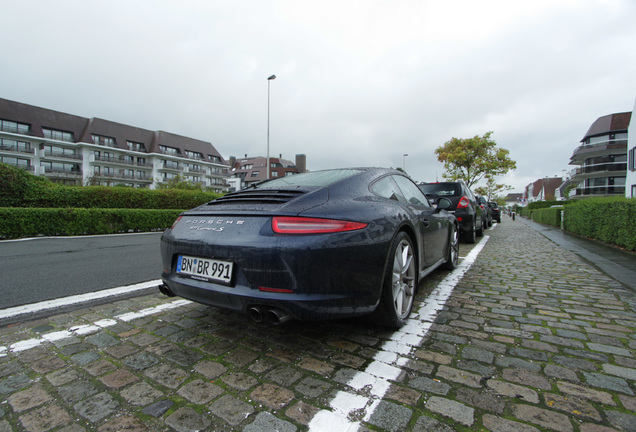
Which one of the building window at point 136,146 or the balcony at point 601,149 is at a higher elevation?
the building window at point 136,146

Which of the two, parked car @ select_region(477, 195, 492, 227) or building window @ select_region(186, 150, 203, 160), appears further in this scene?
building window @ select_region(186, 150, 203, 160)

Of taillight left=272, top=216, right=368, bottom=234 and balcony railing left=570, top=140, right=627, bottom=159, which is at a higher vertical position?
balcony railing left=570, top=140, right=627, bottom=159

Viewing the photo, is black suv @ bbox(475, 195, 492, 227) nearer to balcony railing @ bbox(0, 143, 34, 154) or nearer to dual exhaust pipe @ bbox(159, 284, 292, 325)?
dual exhaust pipe @ bbox(159, 284, 292, 325)

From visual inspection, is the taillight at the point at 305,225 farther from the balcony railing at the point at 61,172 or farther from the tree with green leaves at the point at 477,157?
the balcony railing at the point at 61,172

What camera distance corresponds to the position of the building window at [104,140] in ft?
178

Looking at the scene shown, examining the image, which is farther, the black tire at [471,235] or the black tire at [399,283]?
the black tire at [471,235]

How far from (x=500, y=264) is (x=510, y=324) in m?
3.44

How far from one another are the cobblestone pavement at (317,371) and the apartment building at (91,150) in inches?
1922

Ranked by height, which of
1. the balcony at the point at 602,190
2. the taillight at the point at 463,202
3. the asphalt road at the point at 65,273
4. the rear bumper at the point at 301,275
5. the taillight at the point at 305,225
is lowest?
the asphalt road at the point at 65,273

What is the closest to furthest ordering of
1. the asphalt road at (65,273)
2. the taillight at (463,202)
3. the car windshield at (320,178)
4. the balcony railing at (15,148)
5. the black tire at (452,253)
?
1. the car windshield at (320,178)
2. the asphalt road at (65,273)
3. the black tire at (452,253)
4. the taillight at (463,202)
5. the balcony railing at (15,148)

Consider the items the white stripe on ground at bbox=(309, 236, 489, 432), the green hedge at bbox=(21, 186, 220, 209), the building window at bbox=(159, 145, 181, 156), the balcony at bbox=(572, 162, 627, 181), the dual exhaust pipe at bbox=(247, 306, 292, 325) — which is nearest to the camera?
the white stripe on ground at bbox=(309, 236, 489, 432)

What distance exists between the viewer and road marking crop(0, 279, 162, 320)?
2.99 metres

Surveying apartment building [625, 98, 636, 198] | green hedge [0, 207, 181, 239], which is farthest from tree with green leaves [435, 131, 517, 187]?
green hedge [0, 207, 181, 239]

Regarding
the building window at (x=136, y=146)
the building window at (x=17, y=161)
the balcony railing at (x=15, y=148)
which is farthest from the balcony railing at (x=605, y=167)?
the balcony railing at (x=15, y=148)
